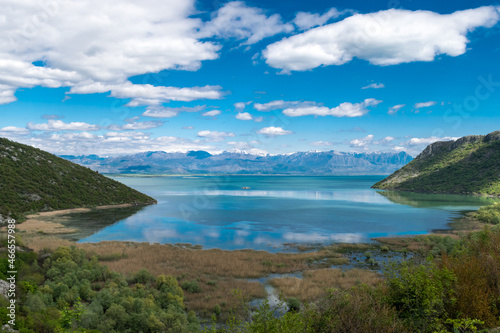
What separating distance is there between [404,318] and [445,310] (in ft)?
7.40

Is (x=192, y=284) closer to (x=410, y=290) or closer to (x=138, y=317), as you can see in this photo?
(x=138, y=317)

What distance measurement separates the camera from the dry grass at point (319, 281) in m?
25.9

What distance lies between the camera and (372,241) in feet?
164

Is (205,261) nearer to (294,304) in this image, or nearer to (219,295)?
(219,295)

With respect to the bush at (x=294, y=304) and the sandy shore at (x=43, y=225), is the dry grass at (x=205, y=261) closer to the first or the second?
the bush at (x=294, y=304)

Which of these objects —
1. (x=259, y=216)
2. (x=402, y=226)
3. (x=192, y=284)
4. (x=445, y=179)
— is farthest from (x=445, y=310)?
(x=445, y=179)

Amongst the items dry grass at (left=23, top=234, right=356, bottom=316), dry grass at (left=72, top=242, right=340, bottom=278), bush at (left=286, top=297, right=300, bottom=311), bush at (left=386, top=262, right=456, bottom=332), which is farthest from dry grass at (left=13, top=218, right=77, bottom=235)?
bush at (left=386, top=262, right=456, bottom=332)

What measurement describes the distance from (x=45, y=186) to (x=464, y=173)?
19445 cm

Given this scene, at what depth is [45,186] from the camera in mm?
81875

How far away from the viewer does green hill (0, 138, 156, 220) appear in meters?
71.6

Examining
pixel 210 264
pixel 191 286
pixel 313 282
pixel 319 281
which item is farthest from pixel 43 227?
pixel 319 281

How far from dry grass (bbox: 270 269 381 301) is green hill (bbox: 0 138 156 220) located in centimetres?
6168

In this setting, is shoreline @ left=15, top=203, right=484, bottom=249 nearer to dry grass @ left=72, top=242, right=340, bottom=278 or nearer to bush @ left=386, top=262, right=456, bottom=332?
dry grass @ left=72, top=242, right=340, bottom=278

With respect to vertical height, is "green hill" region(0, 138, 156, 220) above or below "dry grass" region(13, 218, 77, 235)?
above
